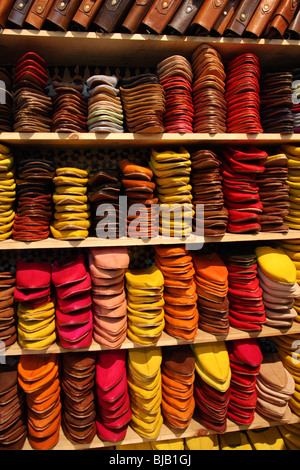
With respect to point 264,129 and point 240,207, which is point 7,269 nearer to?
point 240,207

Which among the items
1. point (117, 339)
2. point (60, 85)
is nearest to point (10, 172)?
point (60, 85)

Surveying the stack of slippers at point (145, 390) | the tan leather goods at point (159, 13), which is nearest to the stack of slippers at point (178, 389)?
the stack of slippers at point (145, 390)

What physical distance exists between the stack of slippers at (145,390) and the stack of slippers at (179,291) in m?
0.21

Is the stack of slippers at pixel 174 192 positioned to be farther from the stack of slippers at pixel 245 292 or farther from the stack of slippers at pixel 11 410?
the stack of slippers at pixel 11 410

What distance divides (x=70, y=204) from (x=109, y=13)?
0.93 m

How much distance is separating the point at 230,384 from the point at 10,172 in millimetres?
1801

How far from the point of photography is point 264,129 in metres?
1.49

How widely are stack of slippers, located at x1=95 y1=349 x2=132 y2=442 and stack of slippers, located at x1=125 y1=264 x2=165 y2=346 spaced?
19 cm

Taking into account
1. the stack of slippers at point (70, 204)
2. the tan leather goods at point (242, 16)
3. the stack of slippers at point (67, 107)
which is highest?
the tan leather goods at point (242, 16)

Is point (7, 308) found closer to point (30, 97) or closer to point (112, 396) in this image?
point (112, 396)

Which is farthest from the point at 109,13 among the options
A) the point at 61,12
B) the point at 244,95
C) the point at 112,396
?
the point at 112,396

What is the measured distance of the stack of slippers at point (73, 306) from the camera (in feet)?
4.41

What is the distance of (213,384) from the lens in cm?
148

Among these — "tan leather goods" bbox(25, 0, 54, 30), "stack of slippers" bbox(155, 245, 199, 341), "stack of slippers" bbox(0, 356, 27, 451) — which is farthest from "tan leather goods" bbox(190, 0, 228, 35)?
"stack of slippers" bbox(0, 356, 27, 451)
